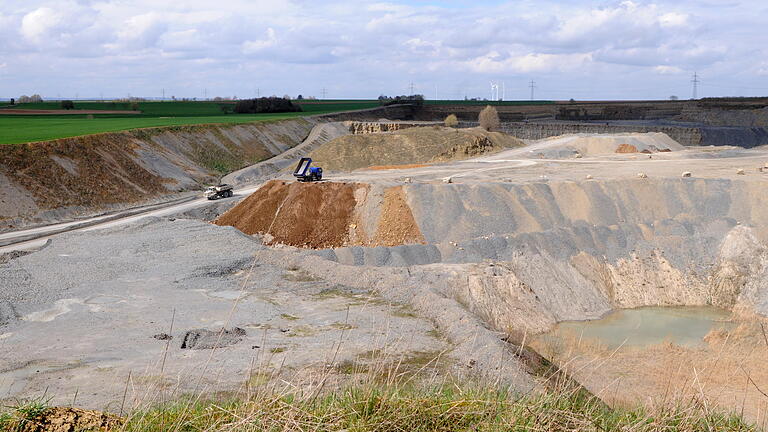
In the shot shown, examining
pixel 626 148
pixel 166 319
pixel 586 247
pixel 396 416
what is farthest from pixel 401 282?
pixel 626 148

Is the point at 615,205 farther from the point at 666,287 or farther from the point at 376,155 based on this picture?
the point at 376,155

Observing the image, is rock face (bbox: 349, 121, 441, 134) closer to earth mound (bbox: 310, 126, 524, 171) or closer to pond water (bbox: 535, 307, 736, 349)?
earth mound (bbox: 310, 126, 524, 171)

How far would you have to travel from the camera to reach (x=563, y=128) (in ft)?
346

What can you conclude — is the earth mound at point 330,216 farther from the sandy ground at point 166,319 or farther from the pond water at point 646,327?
the pond water at point 646,327

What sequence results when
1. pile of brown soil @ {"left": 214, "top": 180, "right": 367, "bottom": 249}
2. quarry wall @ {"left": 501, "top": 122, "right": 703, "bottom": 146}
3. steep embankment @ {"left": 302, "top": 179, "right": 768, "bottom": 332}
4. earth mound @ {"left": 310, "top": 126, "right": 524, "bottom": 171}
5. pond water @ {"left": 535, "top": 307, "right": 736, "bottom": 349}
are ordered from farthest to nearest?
quarry wall @ {"left": 501, "top": 122, "right": 703, "bottom": 146} → earth mound @ {"left": 310, "top": 126, "right": 524, "bottom": 171} → pile of brown soil @ {"left": 214, "top": 180, "right": 367, "bottom": 249} → steep embankment @ {"left": 302, "top": 179, "right": 768, "bottom": 332} → pond water @ {"left": 535, "top": 307, "right": 736, "bottom": 349}

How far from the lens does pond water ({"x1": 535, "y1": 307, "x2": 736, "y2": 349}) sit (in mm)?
28734

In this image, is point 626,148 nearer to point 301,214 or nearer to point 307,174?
point 307,174

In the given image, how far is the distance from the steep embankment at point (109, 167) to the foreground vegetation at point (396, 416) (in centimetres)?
4043

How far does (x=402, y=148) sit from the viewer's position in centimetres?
7175

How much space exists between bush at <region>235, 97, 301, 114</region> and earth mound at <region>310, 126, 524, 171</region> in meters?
54.7

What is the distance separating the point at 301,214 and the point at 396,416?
33469 mm

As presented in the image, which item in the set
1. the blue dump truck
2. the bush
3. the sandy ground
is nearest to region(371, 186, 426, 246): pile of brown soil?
the sandy ground

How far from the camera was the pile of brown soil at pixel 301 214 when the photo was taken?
39034 millimetres

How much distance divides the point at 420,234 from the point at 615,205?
13.5m
